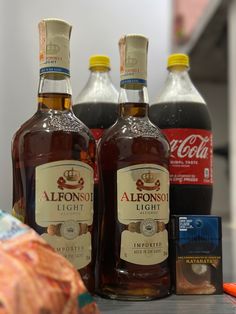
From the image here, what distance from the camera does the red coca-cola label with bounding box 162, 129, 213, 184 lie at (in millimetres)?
692

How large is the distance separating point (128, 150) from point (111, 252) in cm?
14

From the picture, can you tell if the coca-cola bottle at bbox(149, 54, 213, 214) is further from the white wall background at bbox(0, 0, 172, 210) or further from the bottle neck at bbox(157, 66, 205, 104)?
the white wall background at bbox(0, 0, 172, 210)

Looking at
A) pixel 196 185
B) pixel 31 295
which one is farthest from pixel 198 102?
pixel 31 295

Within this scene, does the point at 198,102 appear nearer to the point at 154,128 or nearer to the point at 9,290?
the point at 154,128

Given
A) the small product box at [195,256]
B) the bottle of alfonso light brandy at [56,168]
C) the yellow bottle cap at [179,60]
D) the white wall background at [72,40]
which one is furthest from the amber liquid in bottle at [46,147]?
the white wall background at [72,40]

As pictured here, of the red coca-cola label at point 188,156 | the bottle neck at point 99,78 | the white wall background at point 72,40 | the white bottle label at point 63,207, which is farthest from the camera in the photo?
the white wall background at point 72,40

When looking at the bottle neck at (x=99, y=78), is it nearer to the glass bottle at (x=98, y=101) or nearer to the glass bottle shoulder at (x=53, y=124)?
the glass bottle at (x=98, y=101)

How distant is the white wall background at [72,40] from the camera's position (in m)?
1.27

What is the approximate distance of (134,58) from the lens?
0.62 meters

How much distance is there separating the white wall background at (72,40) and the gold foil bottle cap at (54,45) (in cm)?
68

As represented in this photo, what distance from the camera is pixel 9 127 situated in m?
1.26

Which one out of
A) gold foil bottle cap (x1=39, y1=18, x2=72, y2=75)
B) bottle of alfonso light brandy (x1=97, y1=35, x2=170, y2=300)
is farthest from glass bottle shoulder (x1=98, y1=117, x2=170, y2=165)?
gold foil bottle cap (x1=39, y1=18, x2=72, y2=75)

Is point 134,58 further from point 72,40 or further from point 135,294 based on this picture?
point 72,40

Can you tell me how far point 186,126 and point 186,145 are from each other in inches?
1.3
